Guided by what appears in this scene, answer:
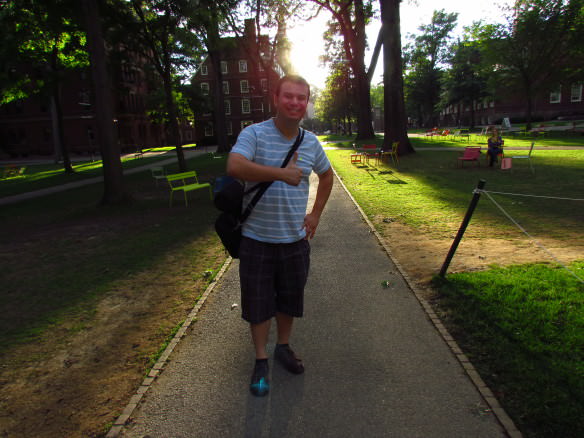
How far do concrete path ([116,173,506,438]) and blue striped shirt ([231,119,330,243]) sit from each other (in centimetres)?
119

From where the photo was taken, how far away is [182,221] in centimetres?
948

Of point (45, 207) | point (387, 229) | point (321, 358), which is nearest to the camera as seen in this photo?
A: point (321, 358)

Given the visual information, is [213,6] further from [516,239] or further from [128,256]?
[516,239]

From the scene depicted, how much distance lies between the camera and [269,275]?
111 inches

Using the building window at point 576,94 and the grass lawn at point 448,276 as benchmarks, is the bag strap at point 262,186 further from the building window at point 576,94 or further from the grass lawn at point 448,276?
the building window at point 576,94

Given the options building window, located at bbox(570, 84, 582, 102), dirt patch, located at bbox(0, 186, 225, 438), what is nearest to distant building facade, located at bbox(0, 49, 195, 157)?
dirt patch, located at bbox(0, 186, 225, 438)

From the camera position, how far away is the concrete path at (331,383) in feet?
8.43

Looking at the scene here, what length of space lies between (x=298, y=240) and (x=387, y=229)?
5.14 m

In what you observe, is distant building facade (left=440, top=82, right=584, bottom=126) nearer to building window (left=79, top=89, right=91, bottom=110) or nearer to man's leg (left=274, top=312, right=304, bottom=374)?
man's leg (left=274, top=312, right=304, bottom=374)

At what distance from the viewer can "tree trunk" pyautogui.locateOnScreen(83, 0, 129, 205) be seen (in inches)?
420

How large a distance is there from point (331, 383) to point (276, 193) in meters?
1.53

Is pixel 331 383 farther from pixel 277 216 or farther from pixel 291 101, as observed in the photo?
pixel 291 101

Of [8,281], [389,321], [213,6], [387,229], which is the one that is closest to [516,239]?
[387,229]

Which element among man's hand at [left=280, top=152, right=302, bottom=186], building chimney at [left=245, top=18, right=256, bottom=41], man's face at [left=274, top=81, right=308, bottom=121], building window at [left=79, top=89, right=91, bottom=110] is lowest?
man's hand at [left=280, top=152, right=302, bottom=186]
